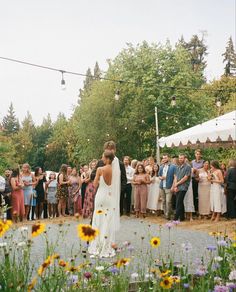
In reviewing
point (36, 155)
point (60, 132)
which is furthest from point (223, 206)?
point (36, 155)

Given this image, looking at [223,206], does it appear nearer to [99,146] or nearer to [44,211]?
[44,211]

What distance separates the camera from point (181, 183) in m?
12.7

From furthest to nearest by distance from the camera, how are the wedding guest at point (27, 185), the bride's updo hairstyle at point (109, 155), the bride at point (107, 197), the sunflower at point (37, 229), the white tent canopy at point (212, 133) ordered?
the wedding guest at point (27, 185)
the white tent canopy at point (212, 133)
the bride at point (107, 197)
the bride's updo hairstyle at point (109, 155)
the sunflower at point (37, 229)

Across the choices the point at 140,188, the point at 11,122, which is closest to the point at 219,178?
the point at 140,188

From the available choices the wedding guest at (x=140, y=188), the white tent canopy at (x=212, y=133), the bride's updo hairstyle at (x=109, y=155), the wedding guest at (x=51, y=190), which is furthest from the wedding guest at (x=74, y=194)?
the bride's updo hairstyle at (x=109, y=155)

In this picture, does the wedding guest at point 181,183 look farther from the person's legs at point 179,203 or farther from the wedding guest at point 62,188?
the wedding guest at point 62,188

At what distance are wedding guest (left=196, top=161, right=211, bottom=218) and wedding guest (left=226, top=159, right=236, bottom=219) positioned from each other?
0.67 meters

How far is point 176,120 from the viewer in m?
34.9

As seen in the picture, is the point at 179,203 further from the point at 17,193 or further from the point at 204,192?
the point at 17,193

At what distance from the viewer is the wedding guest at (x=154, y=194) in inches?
569

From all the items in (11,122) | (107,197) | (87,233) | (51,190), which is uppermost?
(11,122)

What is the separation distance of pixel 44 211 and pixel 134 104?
20.9m

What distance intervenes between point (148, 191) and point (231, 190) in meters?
2.78

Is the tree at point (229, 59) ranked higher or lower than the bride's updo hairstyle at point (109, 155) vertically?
higher
